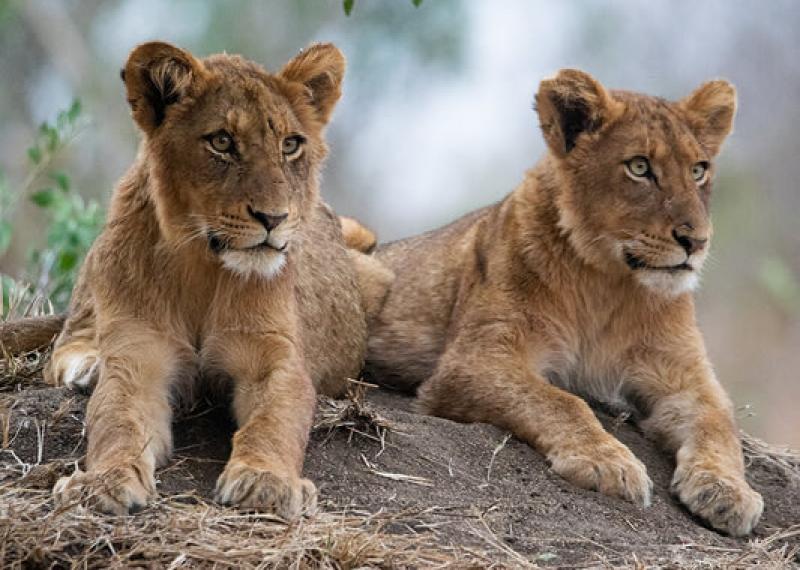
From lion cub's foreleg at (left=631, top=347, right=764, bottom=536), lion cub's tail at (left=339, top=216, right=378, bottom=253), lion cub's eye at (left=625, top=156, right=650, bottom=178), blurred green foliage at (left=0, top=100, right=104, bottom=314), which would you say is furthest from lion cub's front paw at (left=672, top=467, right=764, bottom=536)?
blurred green foliage at (left=0, top=100, right=104, bottom=314)

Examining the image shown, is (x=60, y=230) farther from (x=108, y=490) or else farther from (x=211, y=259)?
(x=108, y=490)

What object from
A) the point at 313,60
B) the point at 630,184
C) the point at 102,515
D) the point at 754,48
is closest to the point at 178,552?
the point at 102,515

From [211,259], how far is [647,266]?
1611mm

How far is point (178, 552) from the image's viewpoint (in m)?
3.67

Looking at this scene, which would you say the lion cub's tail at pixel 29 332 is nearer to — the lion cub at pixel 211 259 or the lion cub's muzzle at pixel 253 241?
the lion cub at pixel 211 259

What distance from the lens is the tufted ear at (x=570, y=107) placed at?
5.69 meters

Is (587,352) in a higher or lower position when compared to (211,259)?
lower

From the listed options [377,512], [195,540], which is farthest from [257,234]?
[195,540]

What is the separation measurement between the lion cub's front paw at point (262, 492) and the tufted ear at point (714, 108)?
2.46 m

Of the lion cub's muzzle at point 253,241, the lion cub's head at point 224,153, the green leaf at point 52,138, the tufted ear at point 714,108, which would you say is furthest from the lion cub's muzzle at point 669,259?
the green leaf at point 52,138

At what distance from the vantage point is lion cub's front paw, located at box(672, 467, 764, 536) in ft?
16.3

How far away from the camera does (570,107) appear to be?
5742mm

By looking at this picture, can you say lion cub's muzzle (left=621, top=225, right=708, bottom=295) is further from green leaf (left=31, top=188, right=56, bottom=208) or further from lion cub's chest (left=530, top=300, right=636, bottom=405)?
green leaf (left=31, top=188, right=56, bottom=208)

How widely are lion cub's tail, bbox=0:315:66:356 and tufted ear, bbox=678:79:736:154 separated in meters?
2.58
